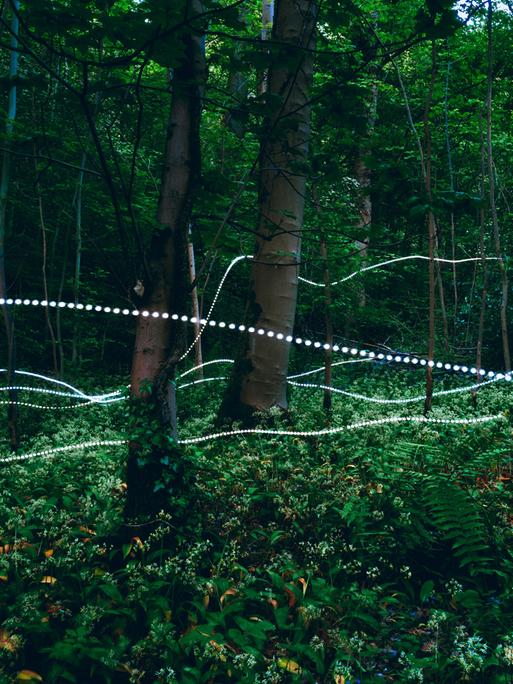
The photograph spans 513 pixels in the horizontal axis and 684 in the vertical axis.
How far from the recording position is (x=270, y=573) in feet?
12.8

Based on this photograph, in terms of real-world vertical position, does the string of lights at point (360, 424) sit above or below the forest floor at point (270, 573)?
above

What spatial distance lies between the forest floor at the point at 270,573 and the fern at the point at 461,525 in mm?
19

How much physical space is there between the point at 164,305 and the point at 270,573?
2.10 meters

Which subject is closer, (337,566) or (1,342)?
(337,566)

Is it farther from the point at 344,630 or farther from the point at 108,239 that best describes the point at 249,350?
the point at 108,239

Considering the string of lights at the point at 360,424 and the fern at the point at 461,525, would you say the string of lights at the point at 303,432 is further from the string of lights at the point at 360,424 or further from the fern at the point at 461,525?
the fern at the point at 461,525

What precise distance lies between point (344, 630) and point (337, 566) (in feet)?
2.24

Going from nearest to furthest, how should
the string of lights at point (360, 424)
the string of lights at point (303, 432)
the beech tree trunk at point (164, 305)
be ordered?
the beech tree trunk at point (164, 305), the string of lights at point (303, 432), the string of lights at point (360, 424)

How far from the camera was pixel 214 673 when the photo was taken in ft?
10.1

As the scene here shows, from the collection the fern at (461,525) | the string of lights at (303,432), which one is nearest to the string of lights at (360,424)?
the string of lights at (303,432)

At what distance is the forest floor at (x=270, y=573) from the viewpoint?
3162 mm

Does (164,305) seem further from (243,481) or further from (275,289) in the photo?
(275,289)

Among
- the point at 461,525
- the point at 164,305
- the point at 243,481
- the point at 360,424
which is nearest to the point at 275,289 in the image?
the point at 360,424

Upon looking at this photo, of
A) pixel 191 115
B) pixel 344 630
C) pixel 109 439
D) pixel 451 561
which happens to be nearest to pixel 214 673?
pixel 344 630
